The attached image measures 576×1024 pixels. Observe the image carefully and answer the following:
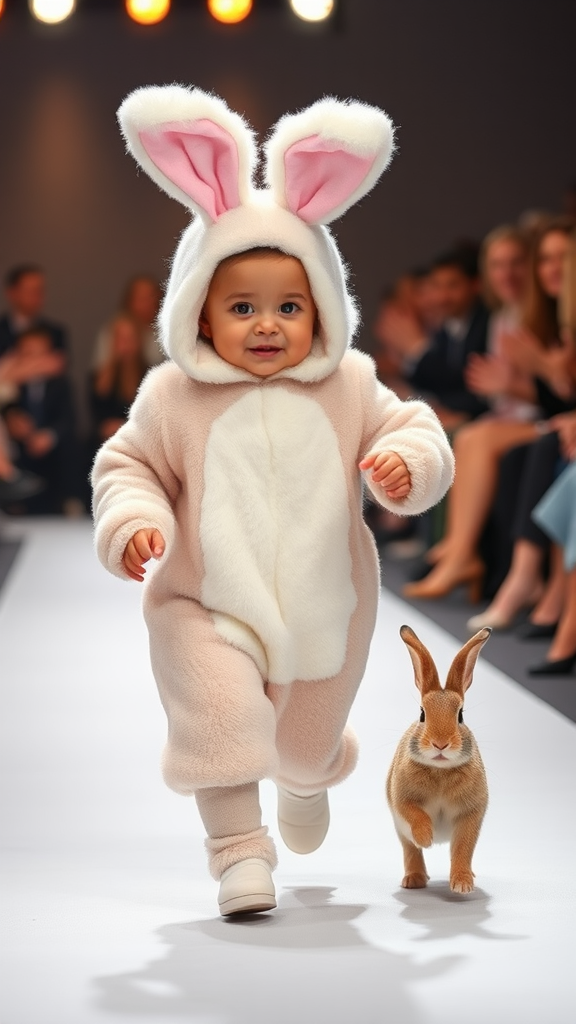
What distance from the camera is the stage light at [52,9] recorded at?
7641 millimetres

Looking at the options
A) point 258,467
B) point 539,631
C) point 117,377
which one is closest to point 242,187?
point 258,467

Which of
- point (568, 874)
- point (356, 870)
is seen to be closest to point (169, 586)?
point (356, 870)

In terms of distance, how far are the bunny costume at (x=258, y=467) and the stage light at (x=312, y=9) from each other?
5.98m

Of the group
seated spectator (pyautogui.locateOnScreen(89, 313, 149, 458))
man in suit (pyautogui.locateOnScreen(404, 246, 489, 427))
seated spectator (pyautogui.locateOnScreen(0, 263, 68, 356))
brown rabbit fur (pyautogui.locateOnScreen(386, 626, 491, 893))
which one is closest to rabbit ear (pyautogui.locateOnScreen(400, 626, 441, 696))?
brown rabbit fur (pyautogui.locateOnScreen(386, 626, 491, 893))

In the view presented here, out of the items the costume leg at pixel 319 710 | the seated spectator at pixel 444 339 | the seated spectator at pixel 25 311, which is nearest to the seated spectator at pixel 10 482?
the seated spectator at pixel 25 311

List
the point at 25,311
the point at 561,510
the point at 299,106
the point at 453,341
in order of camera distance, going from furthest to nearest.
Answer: the point at 299,106, the point at 25,311, the point at 453,341, the point at 561,510

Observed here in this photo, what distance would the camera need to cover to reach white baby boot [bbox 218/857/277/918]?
203 cm

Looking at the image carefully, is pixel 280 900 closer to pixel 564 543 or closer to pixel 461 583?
pixel 564 543

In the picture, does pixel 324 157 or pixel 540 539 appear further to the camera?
pixel 540 539

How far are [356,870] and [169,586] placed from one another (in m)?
0.50

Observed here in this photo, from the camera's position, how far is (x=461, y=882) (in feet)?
6.97

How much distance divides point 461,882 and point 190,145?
1.00 meters

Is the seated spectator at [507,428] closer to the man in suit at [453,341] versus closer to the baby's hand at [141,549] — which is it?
the man in suit at [453,341]

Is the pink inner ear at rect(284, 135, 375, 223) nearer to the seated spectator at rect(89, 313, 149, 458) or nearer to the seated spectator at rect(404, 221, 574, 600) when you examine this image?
the seated spectator at rect(404, 221, 574, 600)
